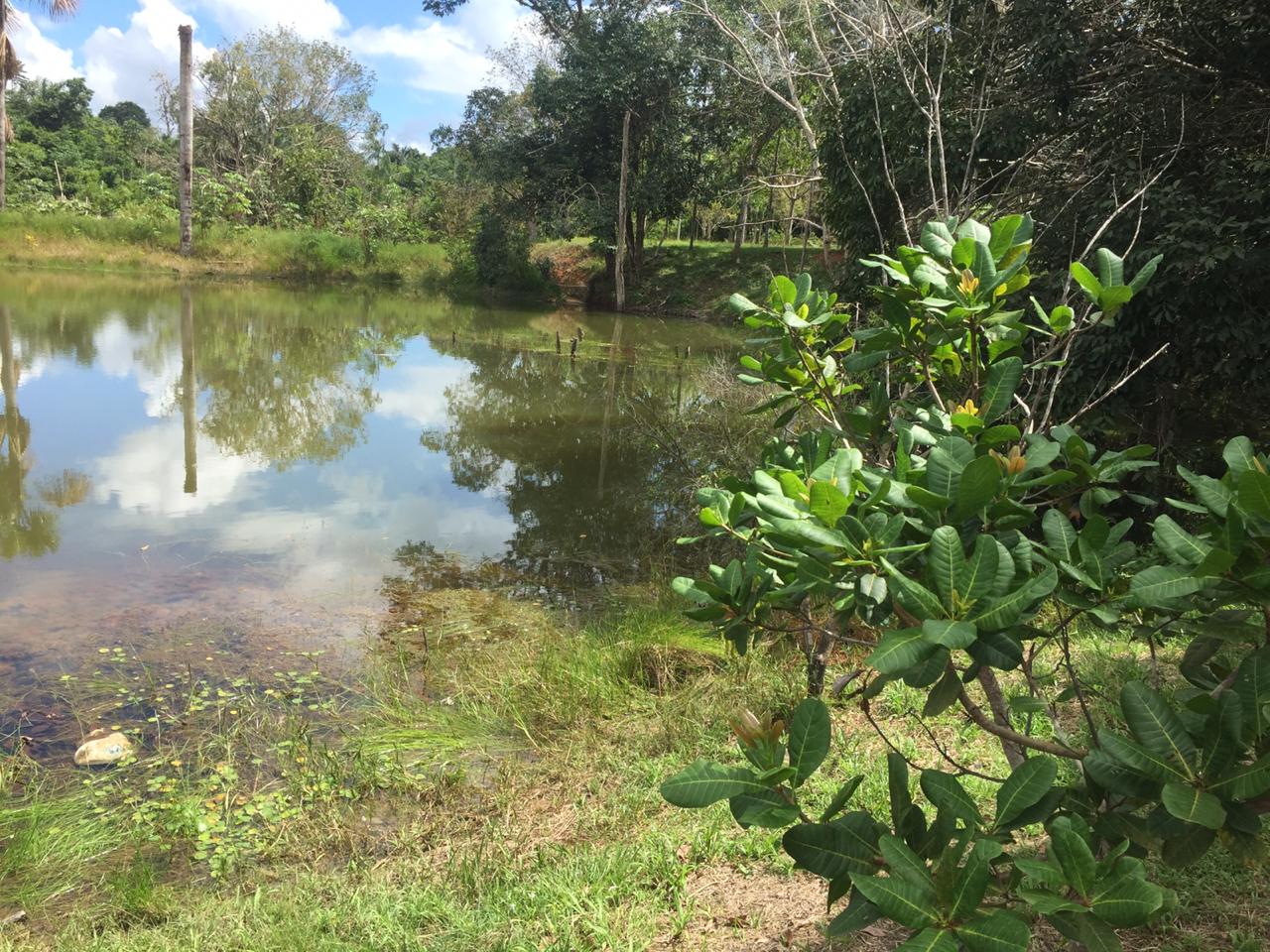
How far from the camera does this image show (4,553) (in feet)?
18.1

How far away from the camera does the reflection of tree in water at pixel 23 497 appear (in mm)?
5699

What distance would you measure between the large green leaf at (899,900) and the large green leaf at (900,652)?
0.24 meters

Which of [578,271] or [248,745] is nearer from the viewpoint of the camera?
[248,745]

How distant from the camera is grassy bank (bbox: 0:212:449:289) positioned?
22.3m

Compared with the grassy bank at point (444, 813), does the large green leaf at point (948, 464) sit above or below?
above

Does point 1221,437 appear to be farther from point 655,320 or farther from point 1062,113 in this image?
point 655,320

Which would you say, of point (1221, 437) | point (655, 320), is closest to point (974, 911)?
point (1221, 437)

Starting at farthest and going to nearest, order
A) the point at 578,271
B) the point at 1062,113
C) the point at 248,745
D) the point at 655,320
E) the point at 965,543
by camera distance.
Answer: the point at 578,271 < the point at 655,320 < the point at 1062,113 < the point at 248,745 < the point at 965,543

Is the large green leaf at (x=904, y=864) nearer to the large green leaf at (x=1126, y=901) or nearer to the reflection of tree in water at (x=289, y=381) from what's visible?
the large green leaf at (x=1126, y=901)

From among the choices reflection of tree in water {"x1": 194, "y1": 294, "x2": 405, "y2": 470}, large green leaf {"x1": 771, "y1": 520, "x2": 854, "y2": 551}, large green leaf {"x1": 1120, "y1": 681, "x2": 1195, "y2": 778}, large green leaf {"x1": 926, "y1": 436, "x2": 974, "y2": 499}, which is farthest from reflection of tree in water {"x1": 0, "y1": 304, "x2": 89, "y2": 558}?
large green leaf {"x1": 1120, "y1": 681, "x2": 1195, "y2": 778}

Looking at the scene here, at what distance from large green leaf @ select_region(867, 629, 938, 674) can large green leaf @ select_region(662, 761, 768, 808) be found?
245 millimetres

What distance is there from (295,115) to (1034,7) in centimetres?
3366

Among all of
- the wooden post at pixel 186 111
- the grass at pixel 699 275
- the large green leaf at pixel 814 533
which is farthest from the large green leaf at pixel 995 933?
the wooden post at pixel 186 111

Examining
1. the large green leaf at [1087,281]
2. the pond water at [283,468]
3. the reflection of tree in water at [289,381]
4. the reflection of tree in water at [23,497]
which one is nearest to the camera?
the large green leaf at [1087,281]
